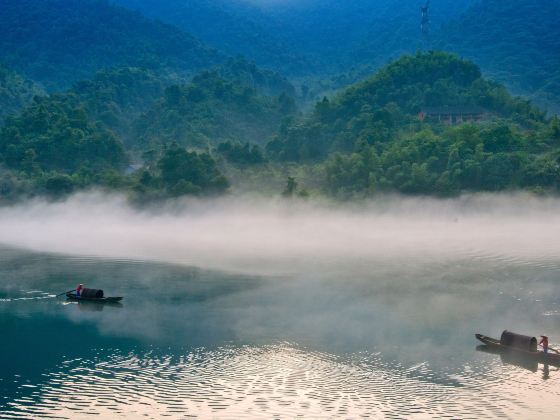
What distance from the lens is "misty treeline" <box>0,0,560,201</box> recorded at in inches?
2416

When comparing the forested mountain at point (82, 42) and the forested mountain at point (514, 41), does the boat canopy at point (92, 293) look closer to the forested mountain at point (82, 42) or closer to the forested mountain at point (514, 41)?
the forested mountain at point (514, 41)

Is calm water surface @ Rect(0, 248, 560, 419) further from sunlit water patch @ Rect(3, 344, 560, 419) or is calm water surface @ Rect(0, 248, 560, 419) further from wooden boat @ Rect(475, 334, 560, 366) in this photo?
wooden boat @ Rect(475, 334, 560, 366)

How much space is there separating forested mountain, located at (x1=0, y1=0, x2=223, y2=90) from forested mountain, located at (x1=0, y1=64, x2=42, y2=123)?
10836 mm

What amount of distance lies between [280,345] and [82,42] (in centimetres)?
11882

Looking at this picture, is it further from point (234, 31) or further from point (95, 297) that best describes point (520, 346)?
point (234, 31)

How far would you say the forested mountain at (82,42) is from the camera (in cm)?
12694

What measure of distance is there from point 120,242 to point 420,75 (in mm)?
43602

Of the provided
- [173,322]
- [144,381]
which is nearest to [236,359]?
[144,381]

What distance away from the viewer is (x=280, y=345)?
24.5m

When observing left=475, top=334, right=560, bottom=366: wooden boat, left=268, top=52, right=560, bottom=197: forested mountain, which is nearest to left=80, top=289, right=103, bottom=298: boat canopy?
left=475, top=334, right=560, bottom=366: wooden boat

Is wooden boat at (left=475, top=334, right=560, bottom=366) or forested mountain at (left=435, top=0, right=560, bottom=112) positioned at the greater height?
forested mountain at (left=435, top=0, right=560, bottom=112)

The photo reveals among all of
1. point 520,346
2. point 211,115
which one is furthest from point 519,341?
point 211,115

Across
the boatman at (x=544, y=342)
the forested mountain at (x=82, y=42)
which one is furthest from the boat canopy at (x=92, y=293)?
the forested mountain at (x=82, y=42)

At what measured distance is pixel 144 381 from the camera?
21281 millimetres
